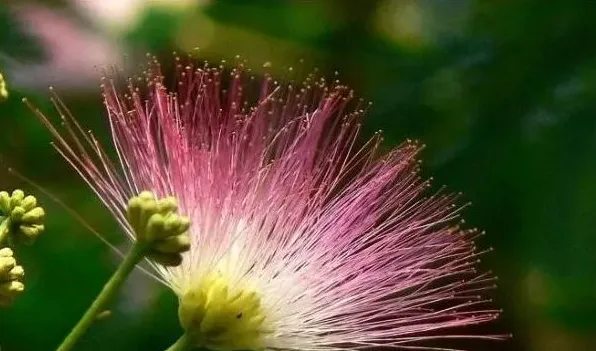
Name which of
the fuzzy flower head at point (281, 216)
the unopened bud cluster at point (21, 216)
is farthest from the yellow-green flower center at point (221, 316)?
the unopened bud cluster at point (21, 216)

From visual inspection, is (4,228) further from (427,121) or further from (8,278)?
(427,121)

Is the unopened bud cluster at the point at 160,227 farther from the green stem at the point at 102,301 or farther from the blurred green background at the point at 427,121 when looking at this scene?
the blurred green background at the point at 427,121

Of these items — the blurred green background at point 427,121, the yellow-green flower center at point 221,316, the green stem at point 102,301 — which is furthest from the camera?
the blurred green background at point 427,121

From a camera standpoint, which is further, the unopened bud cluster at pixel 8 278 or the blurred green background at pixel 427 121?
the blurred green background at pixel 427 121

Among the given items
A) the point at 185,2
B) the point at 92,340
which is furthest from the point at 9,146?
the point at 185,2

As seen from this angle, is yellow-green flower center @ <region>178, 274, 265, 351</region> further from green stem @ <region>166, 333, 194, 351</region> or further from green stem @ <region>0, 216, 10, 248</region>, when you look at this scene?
green stem @ <region>0, 216, 10, 248</region>

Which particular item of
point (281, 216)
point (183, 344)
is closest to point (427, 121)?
point (281, 216)
